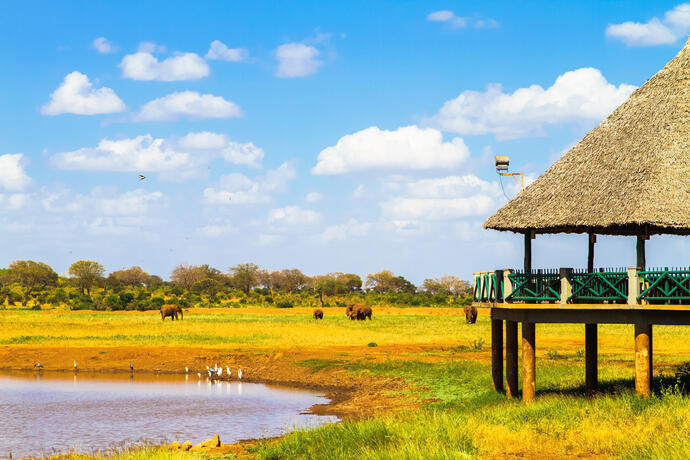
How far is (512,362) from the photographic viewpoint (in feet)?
80.7

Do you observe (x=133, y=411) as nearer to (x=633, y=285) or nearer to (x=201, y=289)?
(x=633, y=285)

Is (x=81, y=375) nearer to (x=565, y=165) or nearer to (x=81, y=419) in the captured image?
(x=81, y=419)

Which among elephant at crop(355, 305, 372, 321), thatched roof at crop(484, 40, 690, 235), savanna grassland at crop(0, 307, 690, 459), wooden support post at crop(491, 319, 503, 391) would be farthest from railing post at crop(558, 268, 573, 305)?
elephant at crop(355, 305, 372, 321)

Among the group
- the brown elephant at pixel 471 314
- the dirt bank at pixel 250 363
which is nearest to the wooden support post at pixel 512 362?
→ the dirt bank at pixel 250 363

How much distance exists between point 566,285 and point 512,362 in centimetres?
460

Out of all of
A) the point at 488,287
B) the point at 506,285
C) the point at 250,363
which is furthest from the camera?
the point at 250,363

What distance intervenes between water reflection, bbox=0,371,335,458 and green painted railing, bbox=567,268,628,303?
8943 mm

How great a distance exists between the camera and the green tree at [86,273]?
138 metres

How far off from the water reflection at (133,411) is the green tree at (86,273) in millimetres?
104356

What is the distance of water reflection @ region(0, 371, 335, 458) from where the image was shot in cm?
2300

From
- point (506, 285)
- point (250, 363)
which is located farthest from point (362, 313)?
point (506, 285)

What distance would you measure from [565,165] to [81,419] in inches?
673

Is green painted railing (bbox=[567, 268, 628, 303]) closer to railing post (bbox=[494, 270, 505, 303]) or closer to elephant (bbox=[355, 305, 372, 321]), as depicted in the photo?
railing post (bbox=[494, 270, 505, 303])

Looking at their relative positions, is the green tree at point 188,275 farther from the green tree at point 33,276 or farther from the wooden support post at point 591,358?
the wooden support post at point 591,358
